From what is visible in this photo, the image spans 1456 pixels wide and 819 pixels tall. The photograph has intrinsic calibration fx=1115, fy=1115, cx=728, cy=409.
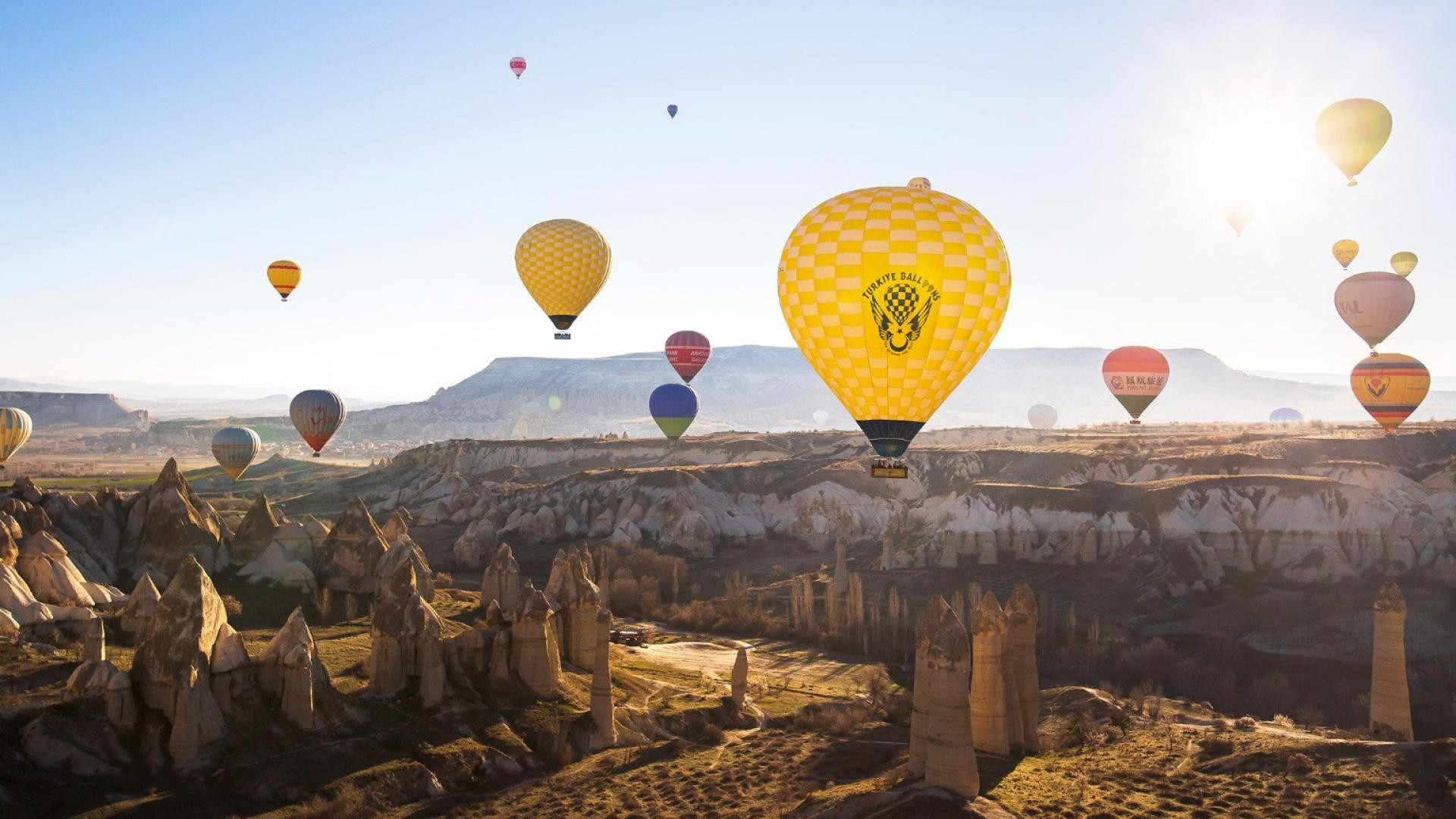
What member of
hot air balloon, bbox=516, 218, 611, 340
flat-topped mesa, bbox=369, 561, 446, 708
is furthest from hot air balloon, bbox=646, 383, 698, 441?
flat-topped mesa, bbox=369, 561, 446, 708

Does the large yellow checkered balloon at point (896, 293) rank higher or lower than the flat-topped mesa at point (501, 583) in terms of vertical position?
higher

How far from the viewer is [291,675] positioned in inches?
1145

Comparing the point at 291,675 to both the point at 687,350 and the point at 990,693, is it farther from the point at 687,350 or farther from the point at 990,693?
the point at 687,350

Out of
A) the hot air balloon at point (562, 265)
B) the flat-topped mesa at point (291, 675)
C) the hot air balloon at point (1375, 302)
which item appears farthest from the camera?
the hot air balloon at point (1375, 302)

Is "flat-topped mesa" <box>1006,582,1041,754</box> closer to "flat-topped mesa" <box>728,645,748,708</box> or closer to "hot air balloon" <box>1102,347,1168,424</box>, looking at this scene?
"flat-topped mesa" <box>728,645,748,708</box>

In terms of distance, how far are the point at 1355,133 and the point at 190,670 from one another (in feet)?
170

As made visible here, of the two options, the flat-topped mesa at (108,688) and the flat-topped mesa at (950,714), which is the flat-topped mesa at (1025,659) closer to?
the flat-topped mesa at (950,714)

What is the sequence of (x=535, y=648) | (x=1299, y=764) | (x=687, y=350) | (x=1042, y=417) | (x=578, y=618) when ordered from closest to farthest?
(x=1299, y=764) → (x=535, y=648) → (x=578, y=618) → (x=687, y=350) → (x=1042, y=417)

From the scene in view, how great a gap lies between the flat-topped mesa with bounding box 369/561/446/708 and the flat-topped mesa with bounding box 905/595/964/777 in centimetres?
1378

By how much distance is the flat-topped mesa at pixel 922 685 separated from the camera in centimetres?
2773

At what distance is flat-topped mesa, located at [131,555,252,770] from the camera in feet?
89.4

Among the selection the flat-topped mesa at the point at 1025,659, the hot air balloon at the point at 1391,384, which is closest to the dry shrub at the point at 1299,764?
the flat-topped mesa at the point at 1025,659

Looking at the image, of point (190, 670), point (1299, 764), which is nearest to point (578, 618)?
point (190, 670)

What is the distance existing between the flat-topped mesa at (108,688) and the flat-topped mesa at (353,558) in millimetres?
16967
